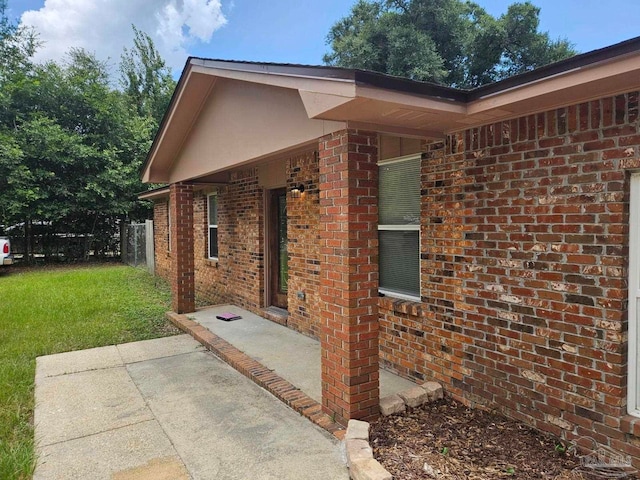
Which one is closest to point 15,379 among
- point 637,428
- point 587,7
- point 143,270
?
point 637,428

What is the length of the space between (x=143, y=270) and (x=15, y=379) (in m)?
11.1

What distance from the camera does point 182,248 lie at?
763cm

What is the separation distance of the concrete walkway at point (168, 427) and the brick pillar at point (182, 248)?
95.2 inches

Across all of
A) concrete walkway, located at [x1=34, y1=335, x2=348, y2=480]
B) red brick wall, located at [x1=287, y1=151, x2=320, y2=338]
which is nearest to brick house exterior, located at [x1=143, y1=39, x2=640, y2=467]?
concrete walkway, located at [x1=34, y1=335, x2=348, y2=480]

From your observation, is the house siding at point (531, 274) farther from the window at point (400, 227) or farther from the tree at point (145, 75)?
the tree at point (145, 75)

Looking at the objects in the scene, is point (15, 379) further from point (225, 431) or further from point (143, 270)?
point (143, 270)

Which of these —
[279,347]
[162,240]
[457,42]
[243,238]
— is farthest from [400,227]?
[457,42]

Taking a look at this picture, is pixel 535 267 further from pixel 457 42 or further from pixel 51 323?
pixel 457 42

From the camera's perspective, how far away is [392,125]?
3.48m

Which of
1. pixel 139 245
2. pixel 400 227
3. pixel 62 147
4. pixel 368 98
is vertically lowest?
pixel 139 245

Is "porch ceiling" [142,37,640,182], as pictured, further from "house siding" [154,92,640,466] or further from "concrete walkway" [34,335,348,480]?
"concrete walkway" [34,335,348,480]

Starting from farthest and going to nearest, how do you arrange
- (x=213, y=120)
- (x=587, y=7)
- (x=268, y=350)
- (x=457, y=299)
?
(x=587, y=7) → (x=213, y=120) → (x=268, y=350) → (x=457, y=299)

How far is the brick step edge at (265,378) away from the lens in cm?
364

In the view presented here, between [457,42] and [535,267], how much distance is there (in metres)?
17.9
